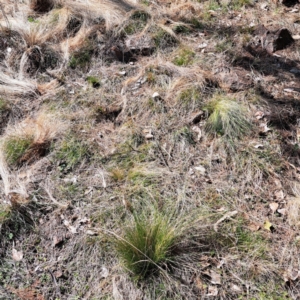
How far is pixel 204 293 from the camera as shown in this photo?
2.38 m

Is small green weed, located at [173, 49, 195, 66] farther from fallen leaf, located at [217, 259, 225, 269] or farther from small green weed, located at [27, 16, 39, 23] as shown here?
fallen leaf, located at [217, 259, 225, 269]

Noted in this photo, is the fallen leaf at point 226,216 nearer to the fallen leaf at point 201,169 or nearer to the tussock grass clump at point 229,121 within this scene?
the fallen leaf at point 201,169

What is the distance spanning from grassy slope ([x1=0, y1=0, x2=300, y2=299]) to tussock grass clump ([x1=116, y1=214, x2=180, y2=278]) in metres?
0.07

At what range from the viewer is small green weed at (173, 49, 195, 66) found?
4.26 metres

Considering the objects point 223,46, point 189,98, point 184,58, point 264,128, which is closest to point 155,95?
point 189,98

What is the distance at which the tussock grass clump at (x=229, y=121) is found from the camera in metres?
3.37

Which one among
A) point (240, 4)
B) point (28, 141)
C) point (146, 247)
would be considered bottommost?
point (28, 141)

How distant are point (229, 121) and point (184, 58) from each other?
1.30 metres

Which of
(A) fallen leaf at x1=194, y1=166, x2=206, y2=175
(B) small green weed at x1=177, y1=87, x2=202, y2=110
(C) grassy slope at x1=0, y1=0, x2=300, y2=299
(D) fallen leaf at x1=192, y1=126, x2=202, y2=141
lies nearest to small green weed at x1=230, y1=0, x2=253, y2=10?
(C) grassy slope at x1=0, y1=0, x2=300, y2=299

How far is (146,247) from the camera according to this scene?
2438 mm

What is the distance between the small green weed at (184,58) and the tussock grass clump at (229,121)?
3.17 ft

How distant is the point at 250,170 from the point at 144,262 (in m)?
1.30

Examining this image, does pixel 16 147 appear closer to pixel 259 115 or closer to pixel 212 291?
pixel 212 291

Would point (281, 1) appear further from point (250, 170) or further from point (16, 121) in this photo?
point (16, 121)
